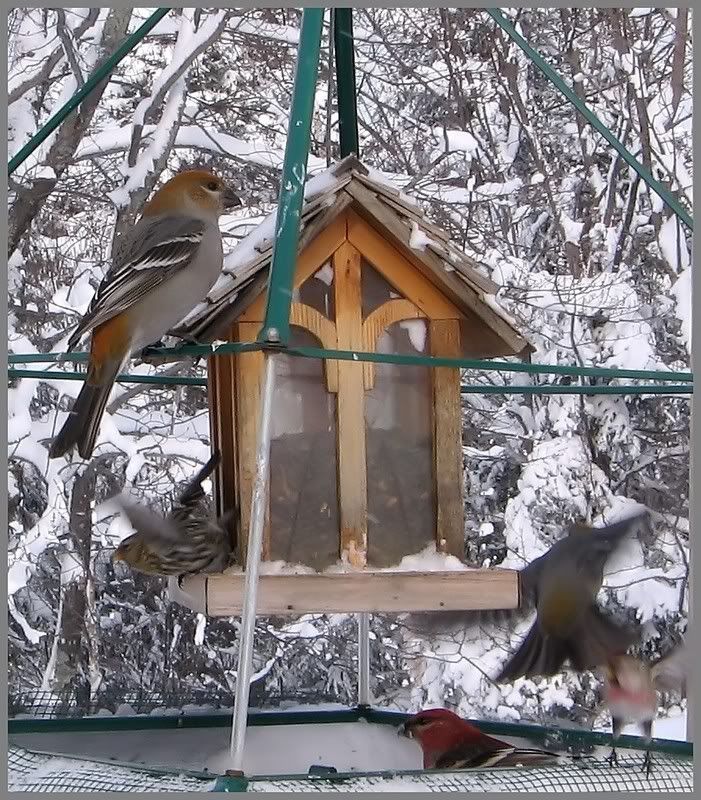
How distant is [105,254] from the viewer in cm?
717

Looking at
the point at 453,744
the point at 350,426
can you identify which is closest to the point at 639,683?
the point at 453,744

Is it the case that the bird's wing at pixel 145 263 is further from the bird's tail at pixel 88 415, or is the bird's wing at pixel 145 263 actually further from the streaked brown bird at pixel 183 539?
the streaked brown bird at pixel 183 539

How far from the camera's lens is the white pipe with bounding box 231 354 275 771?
203 cm

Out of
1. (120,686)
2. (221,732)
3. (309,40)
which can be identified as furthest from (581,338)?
(309,40)

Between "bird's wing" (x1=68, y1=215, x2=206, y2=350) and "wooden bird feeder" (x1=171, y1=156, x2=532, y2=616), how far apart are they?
0.14 m

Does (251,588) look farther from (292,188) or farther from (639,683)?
(639,683)

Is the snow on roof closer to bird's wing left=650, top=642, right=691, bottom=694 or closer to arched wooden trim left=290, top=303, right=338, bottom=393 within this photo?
arched wooden trim left=290, top=303, right=338, bottom=393

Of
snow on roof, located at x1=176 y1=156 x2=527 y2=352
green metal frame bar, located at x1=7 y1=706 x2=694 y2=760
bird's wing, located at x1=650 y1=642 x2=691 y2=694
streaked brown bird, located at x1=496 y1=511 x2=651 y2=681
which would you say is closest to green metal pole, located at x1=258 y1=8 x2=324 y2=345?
snow on roof, located at x1=176 y1=156 x2=527 y2=352

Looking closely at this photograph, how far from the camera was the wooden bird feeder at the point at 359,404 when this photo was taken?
277cm

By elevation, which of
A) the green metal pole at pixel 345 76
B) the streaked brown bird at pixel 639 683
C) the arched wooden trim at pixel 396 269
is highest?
the green metal pole at pixel 345 76

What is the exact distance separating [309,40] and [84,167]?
5.20 metres

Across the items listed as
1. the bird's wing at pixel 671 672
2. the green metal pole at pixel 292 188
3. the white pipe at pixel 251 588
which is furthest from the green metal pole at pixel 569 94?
the bird's wing at pixel 671 672

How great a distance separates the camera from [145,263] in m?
3.09

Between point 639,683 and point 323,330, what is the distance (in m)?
1.54
